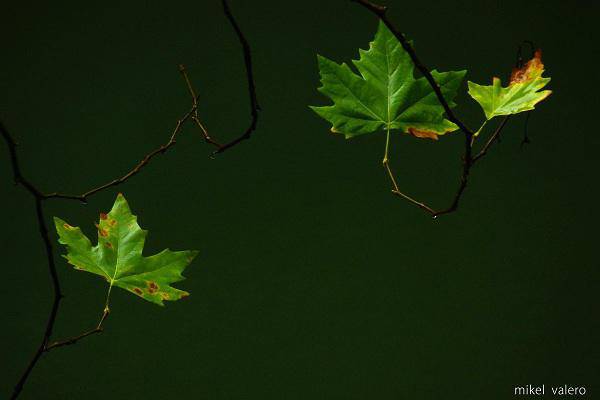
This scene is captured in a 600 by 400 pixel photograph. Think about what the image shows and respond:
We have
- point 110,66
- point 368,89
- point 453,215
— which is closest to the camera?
point 368,89

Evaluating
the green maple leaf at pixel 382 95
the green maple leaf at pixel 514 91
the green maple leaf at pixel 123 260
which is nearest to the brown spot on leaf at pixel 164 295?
the green maple leaf at pixel 123 260

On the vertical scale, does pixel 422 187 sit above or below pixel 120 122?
below

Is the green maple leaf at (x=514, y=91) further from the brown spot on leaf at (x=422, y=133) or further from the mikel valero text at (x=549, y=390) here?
the mikel valero text at (x=549, y=390)

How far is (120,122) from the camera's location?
1.36m

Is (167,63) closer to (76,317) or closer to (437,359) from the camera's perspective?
(76,317)

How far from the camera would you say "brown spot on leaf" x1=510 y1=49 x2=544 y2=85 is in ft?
1.56

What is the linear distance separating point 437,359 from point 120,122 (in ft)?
3.05

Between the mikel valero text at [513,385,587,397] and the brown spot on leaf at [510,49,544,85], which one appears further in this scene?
the mikel valero text at [513,385,587,397]

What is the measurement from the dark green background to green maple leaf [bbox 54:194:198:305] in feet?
2.71

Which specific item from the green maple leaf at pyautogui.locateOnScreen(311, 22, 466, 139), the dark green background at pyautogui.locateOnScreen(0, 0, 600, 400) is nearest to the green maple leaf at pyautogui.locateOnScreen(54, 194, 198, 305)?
the green maple leaf at pyautogui.locateOnScreen(311, 22, 466, 139)

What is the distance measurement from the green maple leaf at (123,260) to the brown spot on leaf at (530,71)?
304 millimetres

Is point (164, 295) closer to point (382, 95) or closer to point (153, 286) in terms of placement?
point (153, 286)

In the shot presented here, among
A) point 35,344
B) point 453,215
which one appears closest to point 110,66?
point 35,344

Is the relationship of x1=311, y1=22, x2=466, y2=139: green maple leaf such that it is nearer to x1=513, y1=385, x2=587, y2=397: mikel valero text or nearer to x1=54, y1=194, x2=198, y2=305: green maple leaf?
x1=54, y1=194, x2=198, y2=305: green maple leaf
